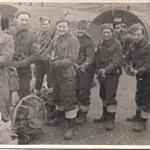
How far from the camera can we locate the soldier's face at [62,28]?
1436mm

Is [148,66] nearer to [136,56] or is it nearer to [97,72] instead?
[136,56]

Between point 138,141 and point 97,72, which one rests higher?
point 97,72

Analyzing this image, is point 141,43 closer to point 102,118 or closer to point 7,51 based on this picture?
point 102,118

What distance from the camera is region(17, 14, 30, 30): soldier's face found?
1.44 meters

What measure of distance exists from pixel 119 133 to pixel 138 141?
65mm

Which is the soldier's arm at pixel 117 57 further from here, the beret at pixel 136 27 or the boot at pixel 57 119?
the boot at pixel 57 119

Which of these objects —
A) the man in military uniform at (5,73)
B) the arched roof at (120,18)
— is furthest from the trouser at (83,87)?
the man in military uniform at (5,73)

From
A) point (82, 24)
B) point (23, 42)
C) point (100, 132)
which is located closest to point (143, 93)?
point (100, 132)

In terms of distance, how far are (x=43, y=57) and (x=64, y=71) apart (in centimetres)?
8

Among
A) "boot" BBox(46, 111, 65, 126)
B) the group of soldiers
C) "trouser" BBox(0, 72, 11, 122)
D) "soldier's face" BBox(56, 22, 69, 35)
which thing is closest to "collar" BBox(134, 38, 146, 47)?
the group of soldiers

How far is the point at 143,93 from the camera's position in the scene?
4.75 feet

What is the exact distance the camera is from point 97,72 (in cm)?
145

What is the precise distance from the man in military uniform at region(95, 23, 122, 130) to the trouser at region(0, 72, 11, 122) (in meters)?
0.29

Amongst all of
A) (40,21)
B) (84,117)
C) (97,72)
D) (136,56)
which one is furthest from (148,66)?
(40,21)
